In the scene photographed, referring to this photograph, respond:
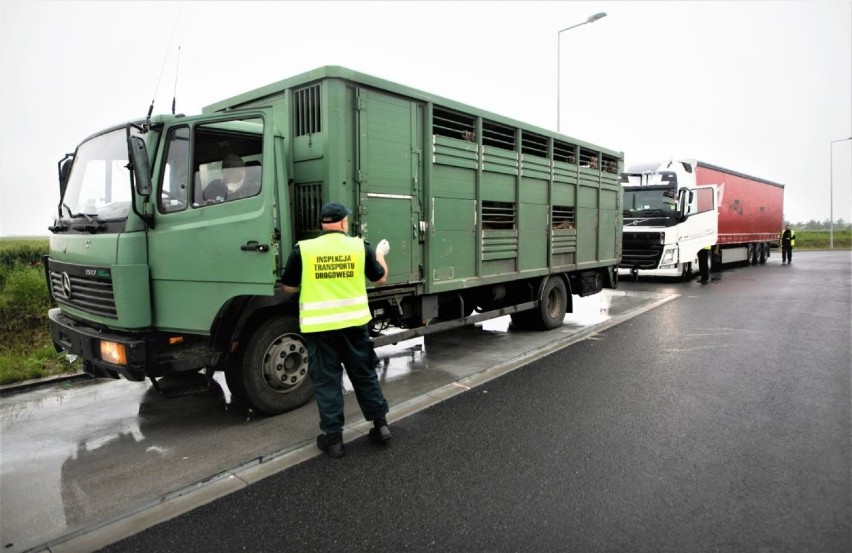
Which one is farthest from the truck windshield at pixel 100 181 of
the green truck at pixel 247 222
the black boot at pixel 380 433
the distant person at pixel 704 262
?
the distant person at pixel 704 262

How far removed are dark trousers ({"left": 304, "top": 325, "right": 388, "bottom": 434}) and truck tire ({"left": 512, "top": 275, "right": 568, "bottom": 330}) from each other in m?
4.43

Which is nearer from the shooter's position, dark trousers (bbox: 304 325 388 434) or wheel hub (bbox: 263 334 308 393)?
dark trousers (bbox: 304 325 388 434)

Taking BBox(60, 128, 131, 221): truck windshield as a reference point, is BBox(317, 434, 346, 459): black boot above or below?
below

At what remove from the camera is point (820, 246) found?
45.4 meters

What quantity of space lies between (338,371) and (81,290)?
2388 millimetres

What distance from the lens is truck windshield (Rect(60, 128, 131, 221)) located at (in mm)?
4254

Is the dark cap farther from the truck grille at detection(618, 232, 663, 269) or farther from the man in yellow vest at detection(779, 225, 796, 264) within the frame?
the man in yellow vest at detection(779, 225, 796, 264)

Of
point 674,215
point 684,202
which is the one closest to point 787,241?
point 684,202

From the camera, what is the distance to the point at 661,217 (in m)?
14.9

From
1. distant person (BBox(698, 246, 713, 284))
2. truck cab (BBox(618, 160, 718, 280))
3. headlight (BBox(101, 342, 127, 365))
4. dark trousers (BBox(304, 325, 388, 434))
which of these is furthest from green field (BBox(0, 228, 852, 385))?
distant person (BBox(698, 246, 713, 284))

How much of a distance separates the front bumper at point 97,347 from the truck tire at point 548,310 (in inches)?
212

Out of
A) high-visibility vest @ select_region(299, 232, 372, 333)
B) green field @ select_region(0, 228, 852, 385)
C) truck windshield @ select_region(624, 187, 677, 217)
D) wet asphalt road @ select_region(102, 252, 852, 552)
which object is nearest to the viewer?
wet asphalt road @ select_region(102, 252, 852, 552)

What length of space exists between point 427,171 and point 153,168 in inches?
100

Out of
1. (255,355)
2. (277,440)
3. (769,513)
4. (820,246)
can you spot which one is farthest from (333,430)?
(820,246)
